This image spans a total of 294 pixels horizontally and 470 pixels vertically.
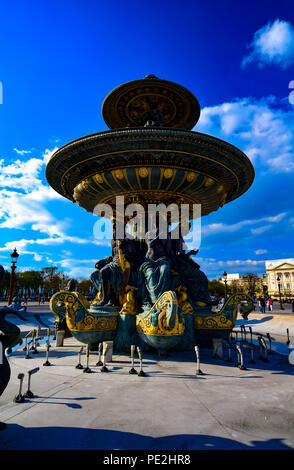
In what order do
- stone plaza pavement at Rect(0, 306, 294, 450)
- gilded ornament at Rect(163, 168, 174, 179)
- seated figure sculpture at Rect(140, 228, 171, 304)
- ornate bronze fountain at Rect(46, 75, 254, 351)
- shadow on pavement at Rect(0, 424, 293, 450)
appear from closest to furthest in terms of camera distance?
shadow on pavement at Rect(0, 424, 293, 450) < stone plaza pavement at Rect(0, 306, 294, 450) < ornate bronze fountain at Rect(46, 75, 254, 351) < seated figure sculpture at Rect(140, 228, 171, 304) < gilded ornament at Rect(163, 168, 174, 179)

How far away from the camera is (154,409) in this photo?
427cm

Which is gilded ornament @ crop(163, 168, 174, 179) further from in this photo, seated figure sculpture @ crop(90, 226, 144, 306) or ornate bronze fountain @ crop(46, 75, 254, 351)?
seated figure sculpture @ crop(90, 226, 144, 306)

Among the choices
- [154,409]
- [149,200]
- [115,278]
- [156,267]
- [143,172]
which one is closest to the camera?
[154,409]

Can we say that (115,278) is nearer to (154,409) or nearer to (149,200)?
(149,200)

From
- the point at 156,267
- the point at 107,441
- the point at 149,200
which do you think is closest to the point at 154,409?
the point at 107,441

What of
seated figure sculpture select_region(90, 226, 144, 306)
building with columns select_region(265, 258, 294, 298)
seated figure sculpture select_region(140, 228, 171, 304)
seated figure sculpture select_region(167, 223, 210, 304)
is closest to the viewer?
seated figure sculpture select_region(140, 228, 171, 304)

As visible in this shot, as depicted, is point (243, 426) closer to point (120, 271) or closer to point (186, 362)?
point (186, 362)

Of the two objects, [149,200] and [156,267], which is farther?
[149,200]

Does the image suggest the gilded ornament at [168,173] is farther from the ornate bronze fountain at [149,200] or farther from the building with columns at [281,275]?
the building with columns at [281,275]

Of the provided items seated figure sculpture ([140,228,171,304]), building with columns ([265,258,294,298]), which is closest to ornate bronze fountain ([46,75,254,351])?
seated figure sculpture ([140,228,171,304])

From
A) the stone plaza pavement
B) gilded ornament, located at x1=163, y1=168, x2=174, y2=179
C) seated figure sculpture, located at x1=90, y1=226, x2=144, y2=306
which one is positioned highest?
gilded ornament, located at x1=163, y1=168, x2=174, y2=179

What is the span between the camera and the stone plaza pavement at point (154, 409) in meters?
3.26

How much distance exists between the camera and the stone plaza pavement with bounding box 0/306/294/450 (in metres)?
3.26

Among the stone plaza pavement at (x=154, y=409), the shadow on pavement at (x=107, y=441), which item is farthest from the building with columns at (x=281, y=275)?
the shadow on pavement at (x=107, y=441)
